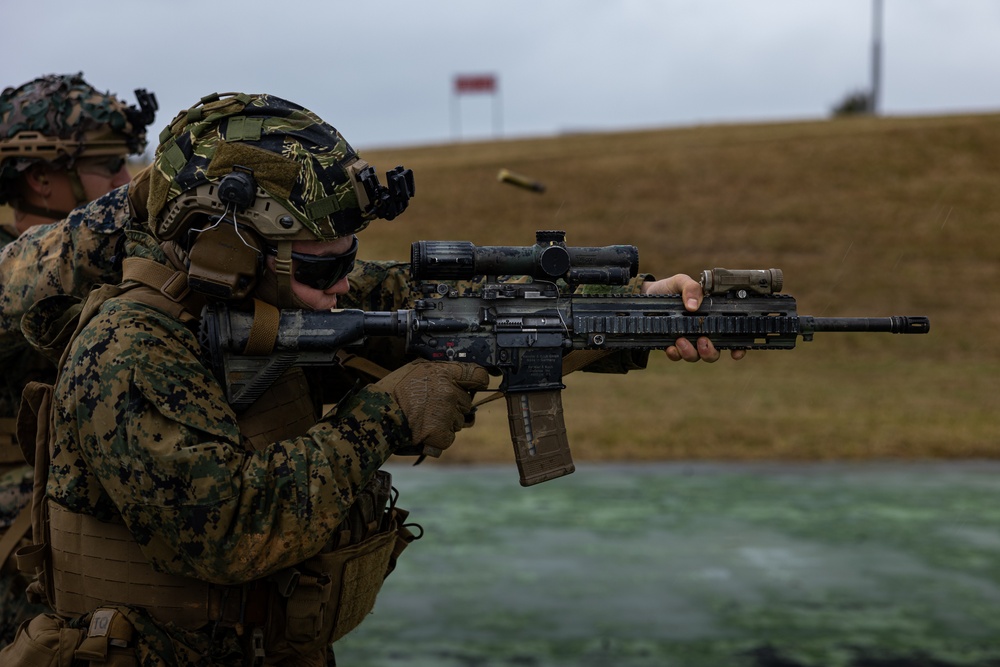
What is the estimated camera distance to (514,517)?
36.6ft

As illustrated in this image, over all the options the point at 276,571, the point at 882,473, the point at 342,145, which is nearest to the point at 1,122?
the point at 342,145

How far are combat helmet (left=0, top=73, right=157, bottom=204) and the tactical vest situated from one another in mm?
1811

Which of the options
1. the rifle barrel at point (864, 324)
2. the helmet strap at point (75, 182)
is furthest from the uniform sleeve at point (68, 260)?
the rifle barrel at point (864, 324)

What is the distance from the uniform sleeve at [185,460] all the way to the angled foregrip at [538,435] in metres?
0.60

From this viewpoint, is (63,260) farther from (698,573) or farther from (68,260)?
(698,573)

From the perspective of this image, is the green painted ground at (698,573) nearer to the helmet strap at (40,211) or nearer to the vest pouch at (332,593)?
the helmet strap at (40,211)

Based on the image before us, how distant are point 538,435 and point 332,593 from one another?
0.85 m

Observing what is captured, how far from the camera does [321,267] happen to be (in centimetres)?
379

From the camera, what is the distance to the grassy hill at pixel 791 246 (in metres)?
15.4

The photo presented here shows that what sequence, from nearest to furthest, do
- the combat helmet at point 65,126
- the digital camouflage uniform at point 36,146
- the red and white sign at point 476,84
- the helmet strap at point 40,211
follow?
the digital camouflage uniform at point 36,146, the combat helmet at point 65,126, the helmet strap at point 40,211, the red and white sign at point 476,84

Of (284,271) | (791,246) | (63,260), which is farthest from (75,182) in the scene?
(791,246)

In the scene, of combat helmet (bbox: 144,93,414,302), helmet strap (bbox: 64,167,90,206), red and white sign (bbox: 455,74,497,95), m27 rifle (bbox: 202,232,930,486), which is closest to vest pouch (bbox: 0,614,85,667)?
m27 rifle (bbox: 202,232,930,486)

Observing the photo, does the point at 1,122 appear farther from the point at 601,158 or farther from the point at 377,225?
the point at 601,158

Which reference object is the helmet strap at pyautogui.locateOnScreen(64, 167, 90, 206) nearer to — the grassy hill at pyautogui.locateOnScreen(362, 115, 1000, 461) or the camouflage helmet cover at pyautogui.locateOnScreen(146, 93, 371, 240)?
the camouflage helmet cover at pyautogui.locateOnScreen(146, 93, 371, 240)
